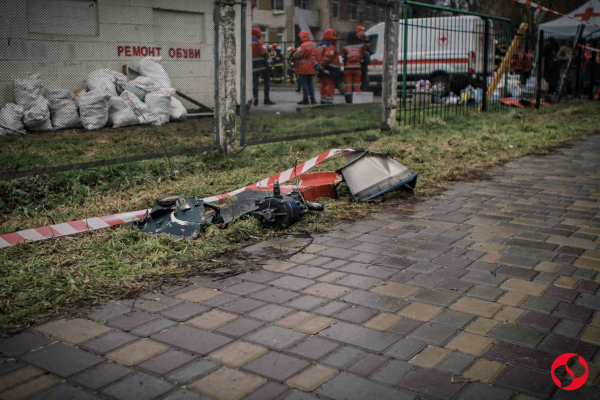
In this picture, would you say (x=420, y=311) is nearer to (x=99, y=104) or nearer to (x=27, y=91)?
(x=27, y=91)

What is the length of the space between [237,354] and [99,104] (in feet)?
18.3

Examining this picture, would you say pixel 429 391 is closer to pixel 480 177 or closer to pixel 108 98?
pixel 480 177

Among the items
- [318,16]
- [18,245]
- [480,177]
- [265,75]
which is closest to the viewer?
[18,245]

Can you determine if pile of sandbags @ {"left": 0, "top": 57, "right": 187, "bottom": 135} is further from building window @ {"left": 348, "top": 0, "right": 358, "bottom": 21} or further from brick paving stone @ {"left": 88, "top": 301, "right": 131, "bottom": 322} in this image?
brick paving stone @ {"left": 88, "top": 301, "right": 131, "bottom": 322}

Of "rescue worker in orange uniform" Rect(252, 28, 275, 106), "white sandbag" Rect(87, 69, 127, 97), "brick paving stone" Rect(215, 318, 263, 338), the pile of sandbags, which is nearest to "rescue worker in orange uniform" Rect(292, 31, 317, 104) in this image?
"rescue worker in orange uniform" Rect(252, 28, 275, 106)

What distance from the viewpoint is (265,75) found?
8.56 metres

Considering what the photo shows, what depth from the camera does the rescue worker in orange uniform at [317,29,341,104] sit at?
374 inches

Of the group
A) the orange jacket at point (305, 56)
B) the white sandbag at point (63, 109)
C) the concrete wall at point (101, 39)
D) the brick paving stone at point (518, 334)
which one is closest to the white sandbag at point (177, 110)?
the concrete wall at point (101, 39)

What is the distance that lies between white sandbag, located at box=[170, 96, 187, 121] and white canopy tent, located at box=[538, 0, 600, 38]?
1535 cm

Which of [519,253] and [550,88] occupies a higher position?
[550,88]

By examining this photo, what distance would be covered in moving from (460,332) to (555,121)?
37.3ft

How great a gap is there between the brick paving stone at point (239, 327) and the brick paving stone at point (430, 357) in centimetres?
86

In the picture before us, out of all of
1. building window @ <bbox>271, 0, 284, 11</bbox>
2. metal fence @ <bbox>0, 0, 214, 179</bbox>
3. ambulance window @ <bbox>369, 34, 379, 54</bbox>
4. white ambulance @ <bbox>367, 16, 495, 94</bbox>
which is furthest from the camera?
white ambulance @ <bbox>367, 16, 495, 94</bbox>

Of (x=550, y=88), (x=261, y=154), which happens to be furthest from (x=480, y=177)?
(x=550, y=88)
